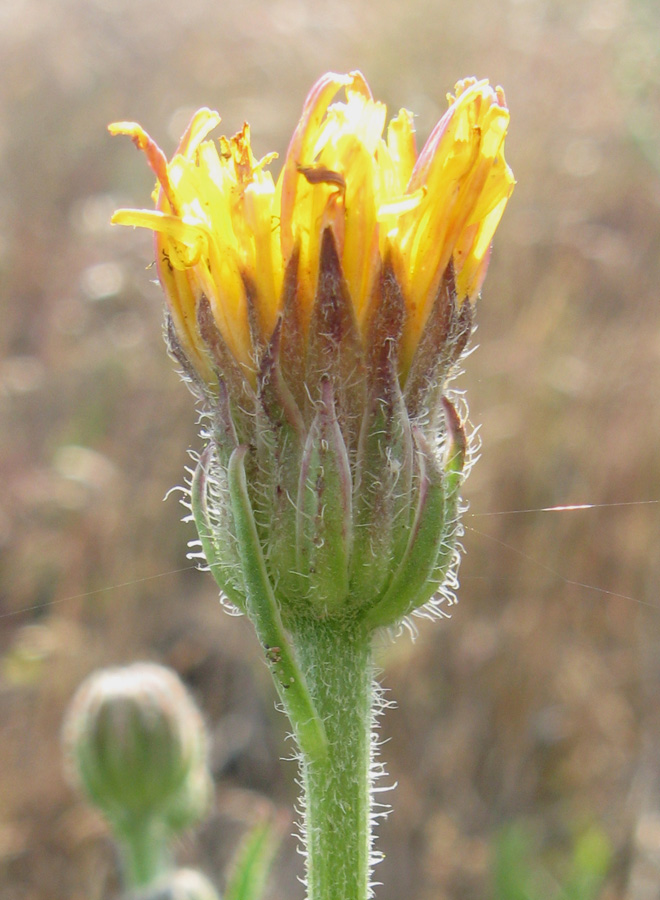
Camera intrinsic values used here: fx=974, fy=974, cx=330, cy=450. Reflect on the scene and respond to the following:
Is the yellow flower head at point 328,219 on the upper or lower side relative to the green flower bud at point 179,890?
upper

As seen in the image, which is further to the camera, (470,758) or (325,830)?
(470,758)

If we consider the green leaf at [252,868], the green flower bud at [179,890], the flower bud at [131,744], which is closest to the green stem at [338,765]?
the green leaf at [252,868]

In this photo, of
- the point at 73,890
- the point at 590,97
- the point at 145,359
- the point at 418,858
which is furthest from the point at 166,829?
the point at 590,97

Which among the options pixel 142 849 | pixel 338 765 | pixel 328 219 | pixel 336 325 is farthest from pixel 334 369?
pixel 142 849

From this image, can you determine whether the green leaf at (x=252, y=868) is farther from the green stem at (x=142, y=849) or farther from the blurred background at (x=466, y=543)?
the blurred background at (x=466, y=543)

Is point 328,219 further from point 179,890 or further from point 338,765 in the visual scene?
point 179,890

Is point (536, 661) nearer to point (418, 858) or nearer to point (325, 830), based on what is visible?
point (418, 858)
